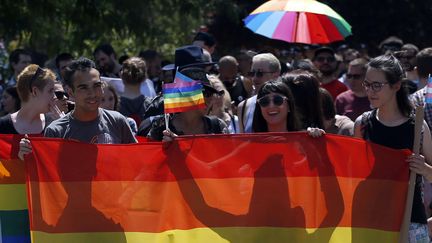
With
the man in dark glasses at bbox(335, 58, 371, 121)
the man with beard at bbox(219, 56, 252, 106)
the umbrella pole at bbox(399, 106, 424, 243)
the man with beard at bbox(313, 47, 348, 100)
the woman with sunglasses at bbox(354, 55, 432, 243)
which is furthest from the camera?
the man with beard at bbox(313, 47, 348, 100)

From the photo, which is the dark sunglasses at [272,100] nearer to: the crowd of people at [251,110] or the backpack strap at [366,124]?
the crowd of people at [251,110]

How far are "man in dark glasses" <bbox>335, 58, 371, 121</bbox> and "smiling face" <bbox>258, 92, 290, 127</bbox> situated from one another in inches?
148

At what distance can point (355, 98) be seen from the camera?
36.3 feet

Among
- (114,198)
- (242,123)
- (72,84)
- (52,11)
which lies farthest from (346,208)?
(52,11)

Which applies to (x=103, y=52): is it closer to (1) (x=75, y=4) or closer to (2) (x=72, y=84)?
(1) (x=75, y=4)

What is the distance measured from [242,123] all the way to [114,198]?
245cm

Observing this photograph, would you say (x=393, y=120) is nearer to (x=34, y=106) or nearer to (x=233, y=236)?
(x=233, y=236)

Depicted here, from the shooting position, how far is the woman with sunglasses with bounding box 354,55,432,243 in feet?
21.1

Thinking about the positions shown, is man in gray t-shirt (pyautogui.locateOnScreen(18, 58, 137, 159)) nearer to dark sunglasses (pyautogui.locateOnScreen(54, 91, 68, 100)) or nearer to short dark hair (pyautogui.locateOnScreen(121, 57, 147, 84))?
dark sunglasses (pyautogui.locateOnScreen(54, 91, 68, 100))

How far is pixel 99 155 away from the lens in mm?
6855

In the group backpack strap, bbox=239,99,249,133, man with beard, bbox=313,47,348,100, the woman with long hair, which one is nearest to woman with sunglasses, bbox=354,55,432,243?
the woman with long hair

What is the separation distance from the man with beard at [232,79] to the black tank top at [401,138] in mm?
5388

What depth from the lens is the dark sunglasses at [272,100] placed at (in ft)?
22.7

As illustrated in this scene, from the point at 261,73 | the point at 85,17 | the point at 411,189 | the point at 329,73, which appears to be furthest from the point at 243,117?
the point at 85,17
